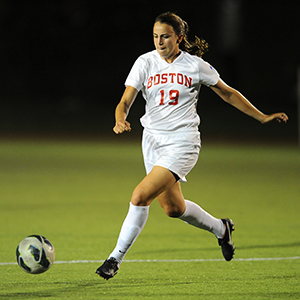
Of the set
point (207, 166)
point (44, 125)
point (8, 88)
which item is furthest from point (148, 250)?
point (8, 88)

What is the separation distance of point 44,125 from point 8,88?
516 centimetres

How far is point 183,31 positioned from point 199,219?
1.72m

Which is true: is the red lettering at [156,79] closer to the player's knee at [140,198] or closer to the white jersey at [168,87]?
the white jersey at [168,87]

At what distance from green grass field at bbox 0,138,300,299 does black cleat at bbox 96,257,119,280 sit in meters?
0.13

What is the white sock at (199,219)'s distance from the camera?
5355 mm

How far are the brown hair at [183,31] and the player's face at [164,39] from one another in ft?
0.13

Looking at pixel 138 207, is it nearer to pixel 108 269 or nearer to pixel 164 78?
pixel 108 269

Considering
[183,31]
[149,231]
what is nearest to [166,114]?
[183,31]

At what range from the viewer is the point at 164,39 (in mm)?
4855

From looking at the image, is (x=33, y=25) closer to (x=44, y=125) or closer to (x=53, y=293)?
(x=44, y=125)

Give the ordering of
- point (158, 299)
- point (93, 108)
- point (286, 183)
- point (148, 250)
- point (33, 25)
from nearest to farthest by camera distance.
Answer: point (158, 299) < point (148, 250) < point (286, 183) < point (93, 108) < point (33, 25)

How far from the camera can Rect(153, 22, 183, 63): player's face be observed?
4.82m

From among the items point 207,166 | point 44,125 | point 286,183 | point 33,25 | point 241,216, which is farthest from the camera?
point 33,25

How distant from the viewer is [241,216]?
887cm
